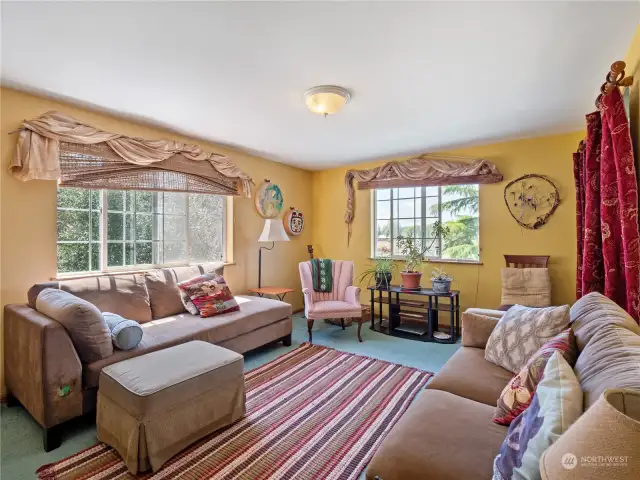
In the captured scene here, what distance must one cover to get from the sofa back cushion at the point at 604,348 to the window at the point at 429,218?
2.56m

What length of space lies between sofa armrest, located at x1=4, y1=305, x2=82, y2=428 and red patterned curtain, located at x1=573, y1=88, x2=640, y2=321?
3.04 meters

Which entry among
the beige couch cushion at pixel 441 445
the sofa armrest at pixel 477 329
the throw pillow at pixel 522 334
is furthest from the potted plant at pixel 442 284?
the beige couch cushion at pixel 441 445

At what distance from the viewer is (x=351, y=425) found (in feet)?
6.88

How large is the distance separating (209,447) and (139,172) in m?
2.46

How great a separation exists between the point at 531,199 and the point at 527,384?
3.07m

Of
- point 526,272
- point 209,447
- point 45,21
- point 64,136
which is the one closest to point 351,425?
point 209,447

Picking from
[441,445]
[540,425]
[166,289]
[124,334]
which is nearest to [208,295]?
[166,289]

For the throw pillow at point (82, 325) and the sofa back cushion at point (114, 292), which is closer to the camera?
the throw pillow at point (82, 325)

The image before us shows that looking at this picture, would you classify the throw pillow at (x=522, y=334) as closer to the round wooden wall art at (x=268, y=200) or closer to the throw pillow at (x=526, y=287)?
the throw pillow at (x=526, y=287)

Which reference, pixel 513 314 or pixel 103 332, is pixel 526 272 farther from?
pixel 103 332

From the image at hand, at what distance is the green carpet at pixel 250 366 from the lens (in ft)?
5.79

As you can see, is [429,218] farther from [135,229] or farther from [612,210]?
[135,229]

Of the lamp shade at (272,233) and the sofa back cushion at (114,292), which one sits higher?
the lamp shade at (272,233)

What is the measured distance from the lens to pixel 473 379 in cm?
175
